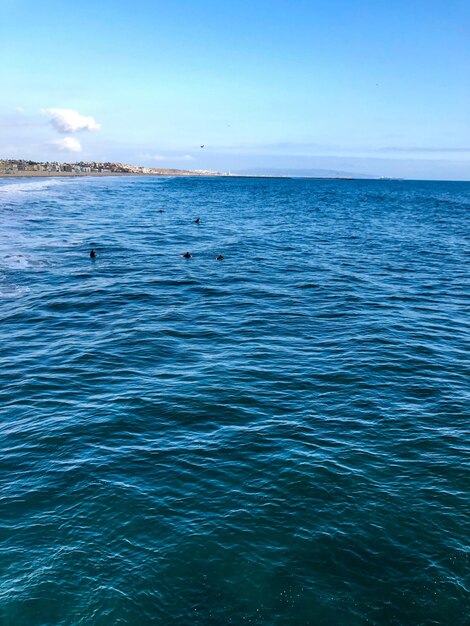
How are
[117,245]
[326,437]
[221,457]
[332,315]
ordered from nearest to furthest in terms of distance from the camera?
[221,457], [326,437], [332,315], [117,245]

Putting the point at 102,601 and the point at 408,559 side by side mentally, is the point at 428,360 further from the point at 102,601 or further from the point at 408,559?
the point at 102,601

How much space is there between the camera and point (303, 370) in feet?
85.3

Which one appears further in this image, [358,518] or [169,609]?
[358,518]

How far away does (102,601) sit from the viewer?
41.3 ft

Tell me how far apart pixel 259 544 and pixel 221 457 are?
4388mm

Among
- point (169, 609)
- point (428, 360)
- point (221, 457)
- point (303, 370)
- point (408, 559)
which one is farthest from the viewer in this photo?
point (428, 360)

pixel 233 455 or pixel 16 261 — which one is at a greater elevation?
pixel 16 261

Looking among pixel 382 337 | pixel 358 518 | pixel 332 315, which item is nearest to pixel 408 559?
pixel 358 518

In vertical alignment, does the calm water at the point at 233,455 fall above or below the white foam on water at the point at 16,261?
below

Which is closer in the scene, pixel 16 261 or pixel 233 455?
pixel 233 455

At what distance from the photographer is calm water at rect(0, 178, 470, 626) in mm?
12945

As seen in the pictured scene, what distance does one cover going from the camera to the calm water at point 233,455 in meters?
12.9

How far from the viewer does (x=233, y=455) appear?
18.6m

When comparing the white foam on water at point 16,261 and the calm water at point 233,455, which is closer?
the calm water at point 233,455
